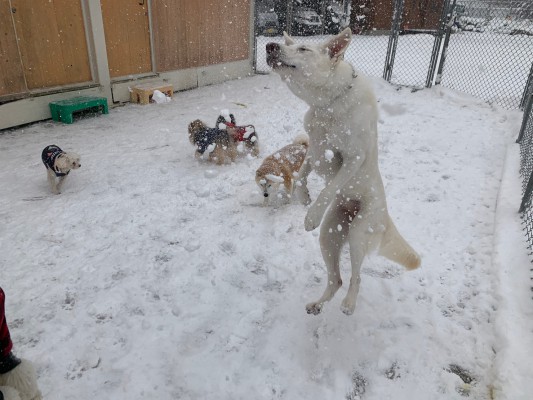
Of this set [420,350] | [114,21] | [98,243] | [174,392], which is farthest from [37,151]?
[420,350]

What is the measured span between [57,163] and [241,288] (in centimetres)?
281

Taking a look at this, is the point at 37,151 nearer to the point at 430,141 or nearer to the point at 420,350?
the point at 420,350

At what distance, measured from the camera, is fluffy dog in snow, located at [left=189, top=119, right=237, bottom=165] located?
18.1ft

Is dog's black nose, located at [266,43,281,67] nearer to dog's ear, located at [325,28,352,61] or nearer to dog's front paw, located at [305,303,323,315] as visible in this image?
dog's ear, located at [325,28,352,61]

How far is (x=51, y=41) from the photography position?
23.5 ft

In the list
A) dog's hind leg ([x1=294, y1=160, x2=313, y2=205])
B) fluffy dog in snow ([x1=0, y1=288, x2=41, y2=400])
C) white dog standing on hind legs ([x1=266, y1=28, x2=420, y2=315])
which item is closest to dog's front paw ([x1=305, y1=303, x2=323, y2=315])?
white dog standing on hind legs ([x1=266, y1=28, x2=420, y2=315])

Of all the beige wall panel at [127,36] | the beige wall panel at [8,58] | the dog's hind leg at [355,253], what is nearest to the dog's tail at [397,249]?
the dog's hind leg at [355,253]

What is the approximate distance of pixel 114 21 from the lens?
8281 mm

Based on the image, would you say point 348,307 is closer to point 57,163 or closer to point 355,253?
point 355,253

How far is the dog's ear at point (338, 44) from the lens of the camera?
2.20m

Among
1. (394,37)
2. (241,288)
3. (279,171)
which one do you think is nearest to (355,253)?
(241,288)

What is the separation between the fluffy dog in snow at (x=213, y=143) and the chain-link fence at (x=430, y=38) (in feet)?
21.9

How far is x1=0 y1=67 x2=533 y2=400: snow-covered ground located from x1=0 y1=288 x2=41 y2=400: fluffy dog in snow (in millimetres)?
864

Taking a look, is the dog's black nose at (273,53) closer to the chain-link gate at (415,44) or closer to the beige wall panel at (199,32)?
the beige wall panel at (199,32)
